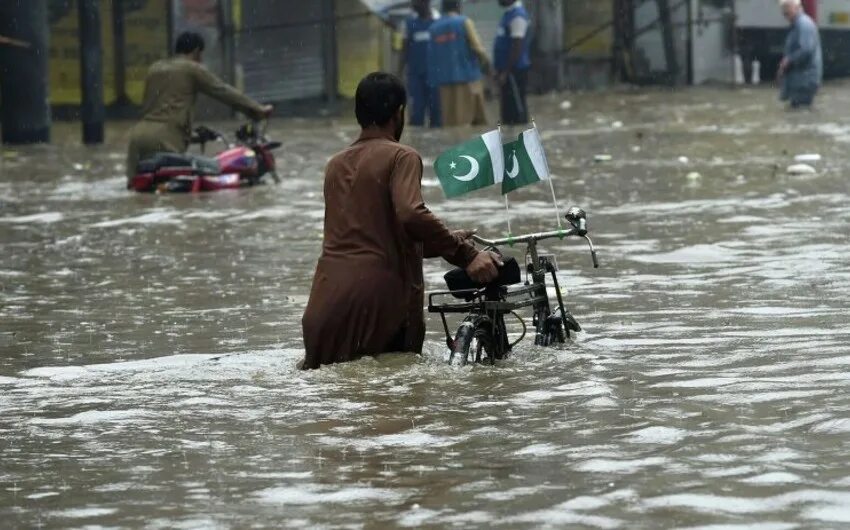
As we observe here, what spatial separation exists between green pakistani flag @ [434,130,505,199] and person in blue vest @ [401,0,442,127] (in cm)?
1928

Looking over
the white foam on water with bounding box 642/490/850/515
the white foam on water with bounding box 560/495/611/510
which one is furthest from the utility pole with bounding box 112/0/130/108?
the white foam on water with bounding box 642/490/850/515

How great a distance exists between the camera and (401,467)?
678 cm

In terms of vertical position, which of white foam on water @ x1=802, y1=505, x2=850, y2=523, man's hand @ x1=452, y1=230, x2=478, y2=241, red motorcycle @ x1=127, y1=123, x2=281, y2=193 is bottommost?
white foam on water @ x1=802, y1=505, x2=850, y2=523

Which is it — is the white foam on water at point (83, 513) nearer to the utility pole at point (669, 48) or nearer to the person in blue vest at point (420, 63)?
the person in blue vest at point (420, 63)

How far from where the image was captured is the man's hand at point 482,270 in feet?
27.7

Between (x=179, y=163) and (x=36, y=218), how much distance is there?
2151 millimetres

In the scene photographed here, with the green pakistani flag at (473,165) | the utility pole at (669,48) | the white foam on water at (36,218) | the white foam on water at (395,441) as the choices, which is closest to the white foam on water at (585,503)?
the white foam on water at (395,441)

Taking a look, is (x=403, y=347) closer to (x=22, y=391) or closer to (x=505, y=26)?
(x=22, y=391)

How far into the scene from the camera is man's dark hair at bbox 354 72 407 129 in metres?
8.67

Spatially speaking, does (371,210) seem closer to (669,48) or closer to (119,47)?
(119,47)

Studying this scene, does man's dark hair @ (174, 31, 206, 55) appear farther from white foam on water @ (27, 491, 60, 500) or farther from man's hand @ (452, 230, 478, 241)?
white foam on water @ (27, 491, 60, 500)

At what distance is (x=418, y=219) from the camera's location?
8367 mm

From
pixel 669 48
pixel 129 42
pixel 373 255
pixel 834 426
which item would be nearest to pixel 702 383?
pixel 834 426

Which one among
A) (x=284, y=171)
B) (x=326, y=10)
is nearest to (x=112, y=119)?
(x=326, y=10)
